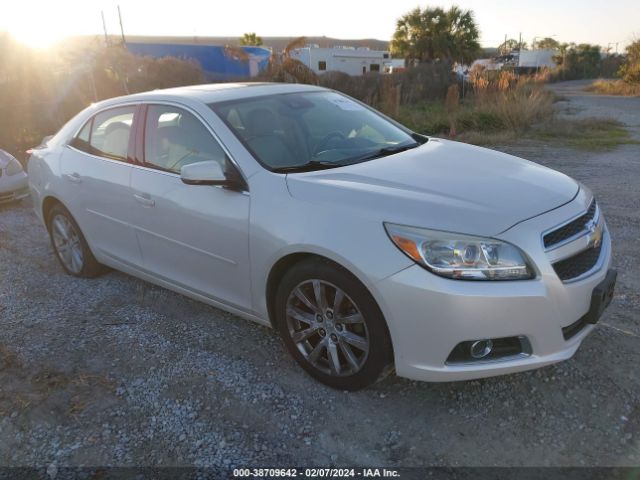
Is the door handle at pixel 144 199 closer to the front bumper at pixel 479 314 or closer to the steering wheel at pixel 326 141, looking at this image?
the steering wheel at pixel 326 141

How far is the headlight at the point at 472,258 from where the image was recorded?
95.5 inches

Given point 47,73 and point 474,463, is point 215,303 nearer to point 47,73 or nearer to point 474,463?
point 474,463

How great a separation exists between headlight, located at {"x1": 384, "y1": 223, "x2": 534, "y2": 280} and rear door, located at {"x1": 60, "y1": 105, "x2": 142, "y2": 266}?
2273mm

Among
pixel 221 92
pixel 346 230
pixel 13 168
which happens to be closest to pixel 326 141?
pixel 221 92

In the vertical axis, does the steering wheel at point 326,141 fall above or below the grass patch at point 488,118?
above

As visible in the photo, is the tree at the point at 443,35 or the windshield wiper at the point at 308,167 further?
the tree at the point at 443,35

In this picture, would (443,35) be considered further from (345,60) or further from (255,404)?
(255,404)

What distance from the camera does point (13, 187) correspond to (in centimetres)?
735

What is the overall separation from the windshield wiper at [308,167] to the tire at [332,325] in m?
0.62

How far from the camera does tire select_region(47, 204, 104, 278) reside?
459 centimetres

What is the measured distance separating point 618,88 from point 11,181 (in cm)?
3040

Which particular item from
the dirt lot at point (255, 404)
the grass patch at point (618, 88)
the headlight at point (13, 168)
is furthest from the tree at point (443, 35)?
the dirt lot at point (255, 404)

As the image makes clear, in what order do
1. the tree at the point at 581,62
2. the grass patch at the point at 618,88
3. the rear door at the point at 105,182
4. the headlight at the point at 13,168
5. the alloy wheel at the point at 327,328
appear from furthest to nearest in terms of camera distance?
the tree at the point at 581,62, the grass patch at the point at 618,88, the headlight at the point at 13,168, the rear door at the point at 105,182, the alloy wheel at the point at 327,328

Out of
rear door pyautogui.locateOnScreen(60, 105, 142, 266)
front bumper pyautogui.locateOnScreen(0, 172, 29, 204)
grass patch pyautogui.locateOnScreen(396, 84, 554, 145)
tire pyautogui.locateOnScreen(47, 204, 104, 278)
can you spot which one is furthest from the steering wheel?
grass patch pyautogui.locateOnScreen(396, 84, 554, 145)
